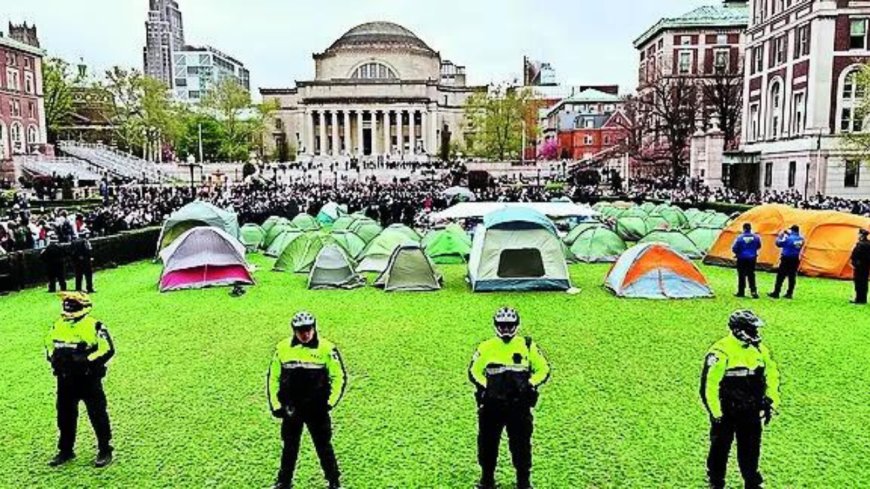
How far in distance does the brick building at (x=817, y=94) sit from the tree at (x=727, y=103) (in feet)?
37.9

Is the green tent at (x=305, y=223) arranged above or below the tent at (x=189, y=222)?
below

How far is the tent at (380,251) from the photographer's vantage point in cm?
1945

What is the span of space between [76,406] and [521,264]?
442 inches

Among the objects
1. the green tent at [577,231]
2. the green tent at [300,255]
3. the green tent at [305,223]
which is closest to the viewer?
the green tent at [300,255]

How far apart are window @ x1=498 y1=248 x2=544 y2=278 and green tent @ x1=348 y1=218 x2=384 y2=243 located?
683cm

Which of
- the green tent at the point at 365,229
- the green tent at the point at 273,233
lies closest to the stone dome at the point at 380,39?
the green tent at the point at 273,233

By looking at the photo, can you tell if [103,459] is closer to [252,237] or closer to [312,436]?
[312,436]

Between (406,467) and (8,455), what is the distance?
4.10 m

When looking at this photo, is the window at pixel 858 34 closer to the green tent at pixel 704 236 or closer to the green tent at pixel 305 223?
the green tent at pixel 704 236

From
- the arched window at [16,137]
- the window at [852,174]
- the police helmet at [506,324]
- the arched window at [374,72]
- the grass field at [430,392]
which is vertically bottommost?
the grass field at [430,392]

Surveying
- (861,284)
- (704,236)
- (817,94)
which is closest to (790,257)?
(861,284)

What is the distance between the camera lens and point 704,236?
2302 cm

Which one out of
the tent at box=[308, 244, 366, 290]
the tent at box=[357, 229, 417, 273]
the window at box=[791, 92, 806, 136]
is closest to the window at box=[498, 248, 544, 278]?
the tent at box=[357, 229, 417, 273]

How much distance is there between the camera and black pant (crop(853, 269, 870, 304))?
47.9 feet
